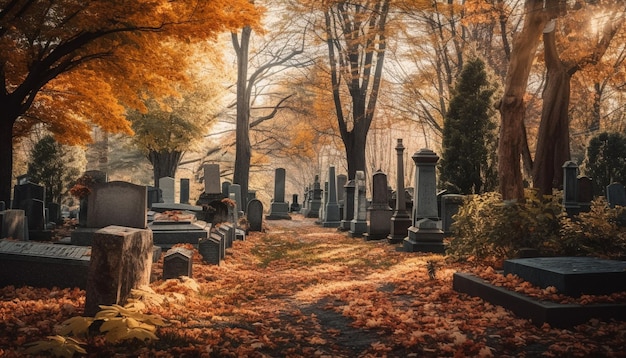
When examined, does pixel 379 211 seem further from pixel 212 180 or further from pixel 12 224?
pixel 12 224

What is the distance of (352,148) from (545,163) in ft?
29.7

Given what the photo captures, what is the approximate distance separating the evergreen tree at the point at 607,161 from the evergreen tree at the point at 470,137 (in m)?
6.58

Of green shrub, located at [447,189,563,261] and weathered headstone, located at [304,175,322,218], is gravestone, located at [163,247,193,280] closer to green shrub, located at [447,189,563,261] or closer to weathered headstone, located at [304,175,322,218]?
green shrub, located at [447,189,563,261]

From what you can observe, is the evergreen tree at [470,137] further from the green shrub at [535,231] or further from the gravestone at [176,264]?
the gravestone at [176,264]

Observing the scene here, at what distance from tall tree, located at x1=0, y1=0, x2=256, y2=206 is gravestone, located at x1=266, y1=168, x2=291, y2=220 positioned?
1294 cm

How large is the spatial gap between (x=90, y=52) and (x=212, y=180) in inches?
286

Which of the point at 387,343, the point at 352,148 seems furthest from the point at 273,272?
the point at 352,148

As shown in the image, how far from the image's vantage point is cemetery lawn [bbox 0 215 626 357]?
14.0ft

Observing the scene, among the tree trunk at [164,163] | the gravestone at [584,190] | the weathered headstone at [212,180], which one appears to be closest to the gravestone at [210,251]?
the weathered headstone at [212,180]

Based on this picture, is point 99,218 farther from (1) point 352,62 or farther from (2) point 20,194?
(1) point 352,62

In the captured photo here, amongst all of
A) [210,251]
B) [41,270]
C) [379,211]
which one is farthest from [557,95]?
[41,270]

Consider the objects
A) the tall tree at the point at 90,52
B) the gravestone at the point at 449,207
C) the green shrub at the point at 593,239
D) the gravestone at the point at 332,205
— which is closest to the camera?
the green shrub at the point at 593,239

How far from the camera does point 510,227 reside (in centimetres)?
758

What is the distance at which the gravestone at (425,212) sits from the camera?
11.6 meters
